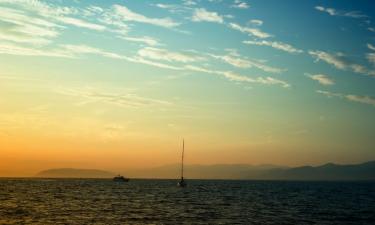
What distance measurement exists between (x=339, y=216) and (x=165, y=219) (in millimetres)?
28672

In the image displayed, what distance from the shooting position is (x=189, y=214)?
6394 centimetres

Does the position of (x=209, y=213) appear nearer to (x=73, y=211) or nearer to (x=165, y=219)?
(x=165, y=219)

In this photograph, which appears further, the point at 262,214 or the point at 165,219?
the point at 262,214

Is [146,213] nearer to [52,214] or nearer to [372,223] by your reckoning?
[52,214]

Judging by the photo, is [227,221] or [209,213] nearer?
[227,221]

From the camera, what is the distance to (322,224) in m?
57.5

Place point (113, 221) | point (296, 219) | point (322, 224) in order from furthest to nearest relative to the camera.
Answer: point (296, 219) < point (322, 224) < point (113, 221)

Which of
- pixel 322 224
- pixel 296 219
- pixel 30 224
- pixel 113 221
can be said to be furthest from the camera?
pixel 296 219

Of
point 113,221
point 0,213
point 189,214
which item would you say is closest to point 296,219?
point 189,214

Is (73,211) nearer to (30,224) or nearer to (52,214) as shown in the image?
(52,214)

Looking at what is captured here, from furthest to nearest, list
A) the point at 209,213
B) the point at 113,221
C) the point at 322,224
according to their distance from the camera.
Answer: the point at 209,213 → the point at 322,224 → the point at 113,221

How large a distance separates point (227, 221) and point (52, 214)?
78.5 ft

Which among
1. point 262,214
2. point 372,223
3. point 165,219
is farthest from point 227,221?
point 372,223

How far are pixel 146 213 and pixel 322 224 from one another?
24402 mm
